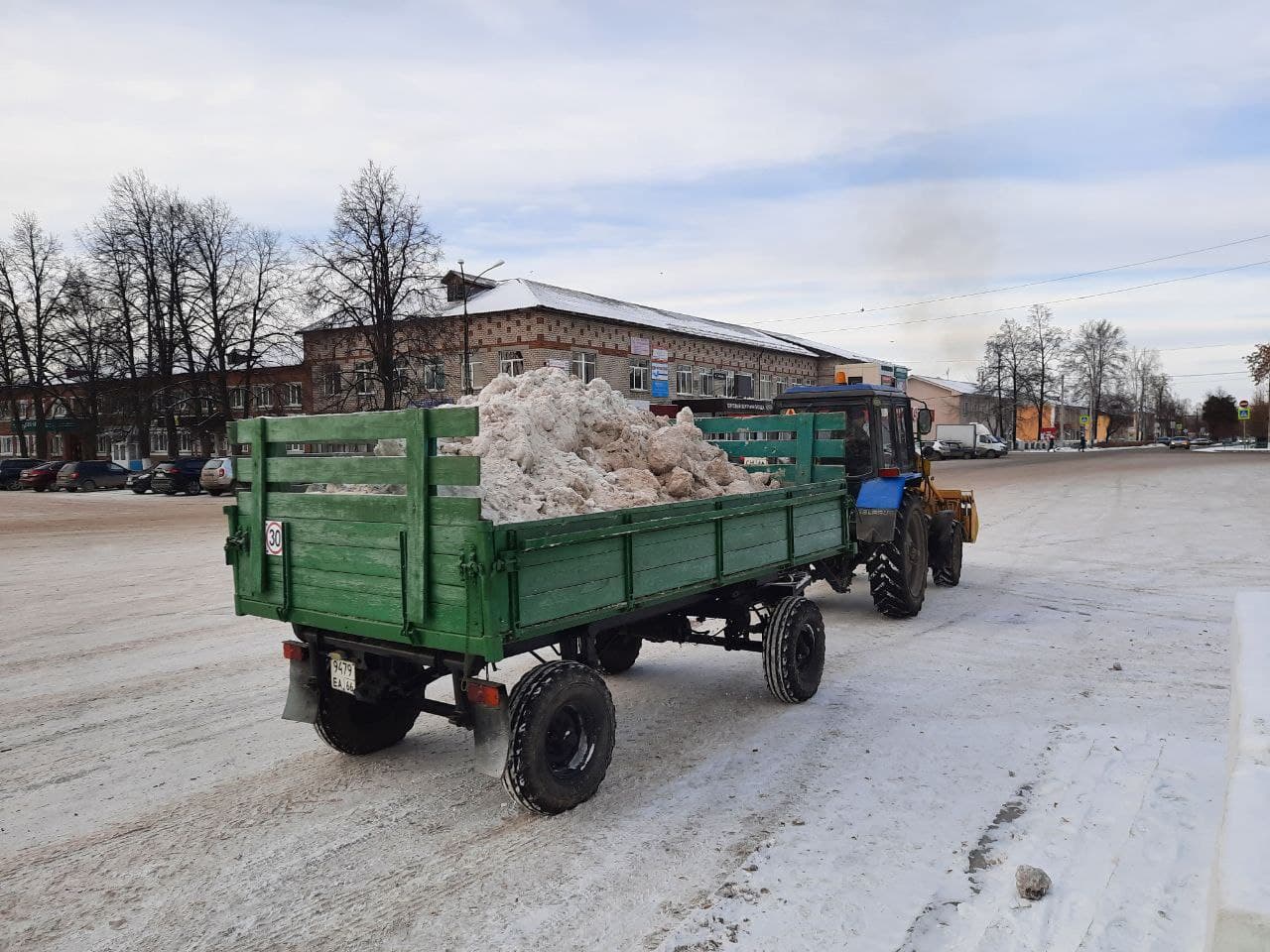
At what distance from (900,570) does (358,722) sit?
231 inches

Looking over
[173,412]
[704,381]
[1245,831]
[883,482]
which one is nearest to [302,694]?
[1245,831]

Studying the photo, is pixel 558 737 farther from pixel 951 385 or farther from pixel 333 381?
pixel 951 385

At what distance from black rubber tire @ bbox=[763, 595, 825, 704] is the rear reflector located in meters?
2.58

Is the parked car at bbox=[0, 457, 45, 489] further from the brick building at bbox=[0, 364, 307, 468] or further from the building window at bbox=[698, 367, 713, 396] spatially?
the building window at bbox=[698, 367, 713, 396]

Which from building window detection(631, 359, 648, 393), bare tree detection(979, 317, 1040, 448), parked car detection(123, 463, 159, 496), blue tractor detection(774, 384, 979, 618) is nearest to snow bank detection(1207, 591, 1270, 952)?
blue tractor detection(774, 384, 979, 618)

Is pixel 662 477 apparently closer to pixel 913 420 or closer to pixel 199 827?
pixel 199 827

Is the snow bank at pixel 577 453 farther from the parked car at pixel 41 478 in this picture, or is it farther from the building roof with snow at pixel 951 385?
the building roof with snow at pixel 951 385

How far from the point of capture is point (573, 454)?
229 inches

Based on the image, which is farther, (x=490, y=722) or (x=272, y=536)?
(x=272, y=536)

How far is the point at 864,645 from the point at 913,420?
10.2 feet

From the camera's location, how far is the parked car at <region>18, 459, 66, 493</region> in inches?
1436

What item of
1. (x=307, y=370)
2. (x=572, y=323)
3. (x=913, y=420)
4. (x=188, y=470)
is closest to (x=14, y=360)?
(x=307, y=370)

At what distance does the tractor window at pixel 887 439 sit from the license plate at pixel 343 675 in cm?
638

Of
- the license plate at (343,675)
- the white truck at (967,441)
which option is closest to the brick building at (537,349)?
the white truck at (967,441)
